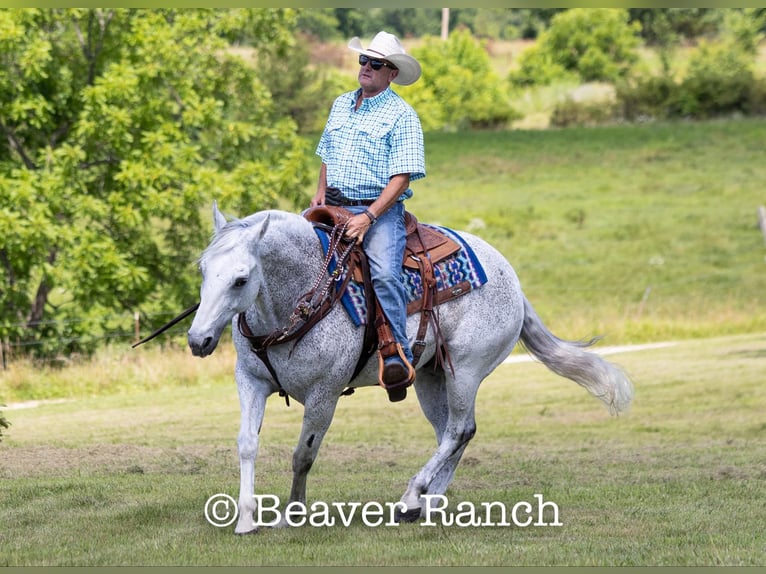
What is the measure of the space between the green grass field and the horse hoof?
0.22 metres

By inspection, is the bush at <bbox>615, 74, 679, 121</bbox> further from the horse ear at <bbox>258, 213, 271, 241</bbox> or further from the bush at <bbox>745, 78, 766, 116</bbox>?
the horse ear at <bbox>258, 213, 271, 241</bbox>

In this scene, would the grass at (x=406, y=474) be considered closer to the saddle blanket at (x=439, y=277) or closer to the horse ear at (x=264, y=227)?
the saddle blanket at (x=439, y=277)

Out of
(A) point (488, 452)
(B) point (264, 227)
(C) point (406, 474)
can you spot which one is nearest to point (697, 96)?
(A) point (488, 452)

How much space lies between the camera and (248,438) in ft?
22.8

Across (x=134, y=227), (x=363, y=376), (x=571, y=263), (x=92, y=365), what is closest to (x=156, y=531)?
(x=363, y=376)

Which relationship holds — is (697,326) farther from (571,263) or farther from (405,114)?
(405,114)

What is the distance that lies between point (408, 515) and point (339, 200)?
1.98m

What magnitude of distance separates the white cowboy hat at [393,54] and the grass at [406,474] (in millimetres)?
2772

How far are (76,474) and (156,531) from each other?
9.39 feet

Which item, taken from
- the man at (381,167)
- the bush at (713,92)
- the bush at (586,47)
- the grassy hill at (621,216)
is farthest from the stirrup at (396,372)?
the bush at (586,47)

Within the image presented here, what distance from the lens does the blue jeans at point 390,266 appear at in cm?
712

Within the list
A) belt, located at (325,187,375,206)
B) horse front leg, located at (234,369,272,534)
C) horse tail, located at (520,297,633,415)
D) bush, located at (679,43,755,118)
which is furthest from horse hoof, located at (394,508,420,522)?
bush, located at (679,43,755,118)

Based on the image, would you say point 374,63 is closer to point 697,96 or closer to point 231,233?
point 231,233

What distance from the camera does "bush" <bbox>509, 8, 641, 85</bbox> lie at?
2493 inches
